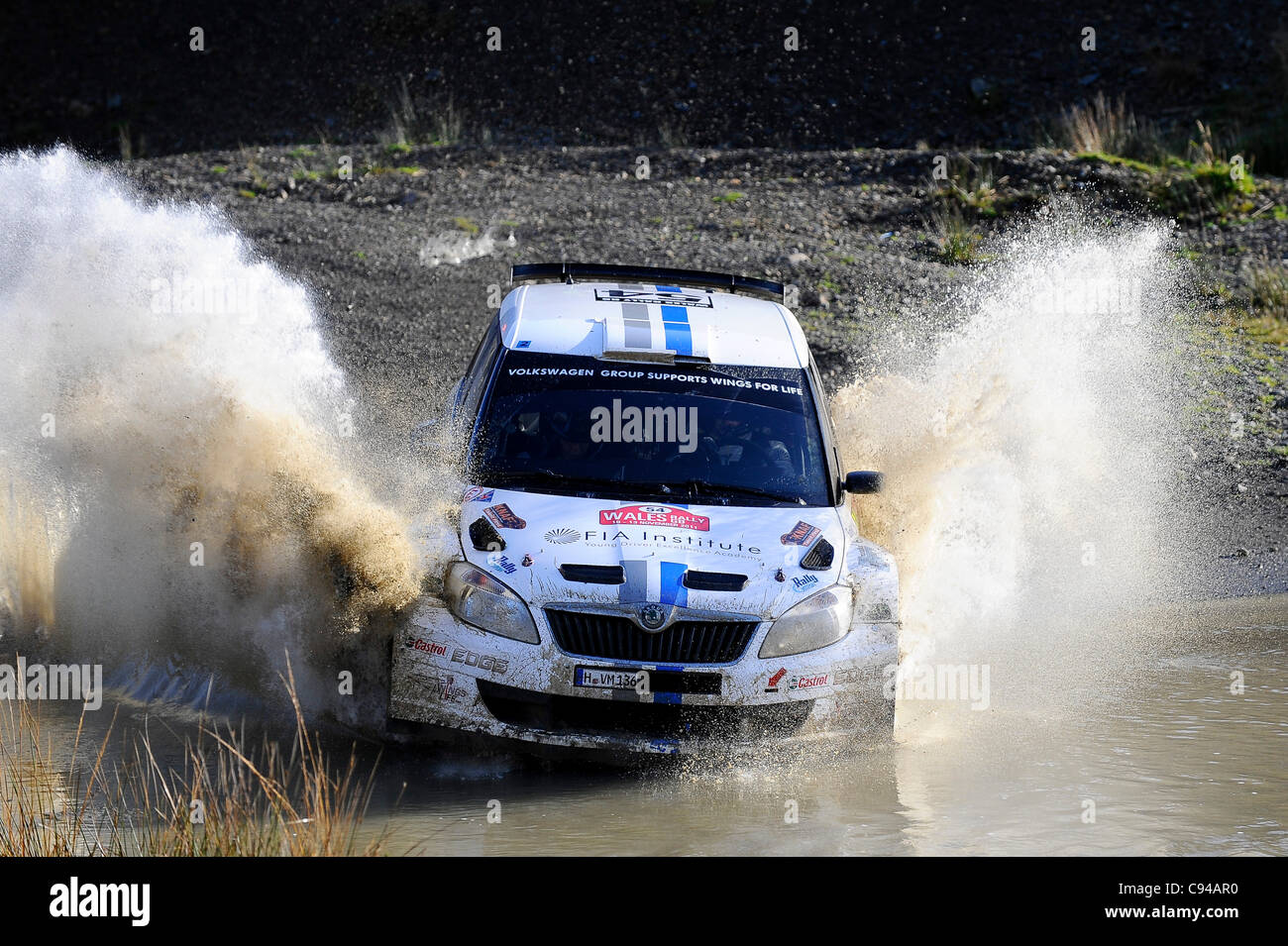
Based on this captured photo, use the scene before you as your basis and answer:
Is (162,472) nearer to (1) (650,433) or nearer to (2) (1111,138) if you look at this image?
(1) (650,433)

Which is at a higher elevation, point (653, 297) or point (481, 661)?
point (653, 297)

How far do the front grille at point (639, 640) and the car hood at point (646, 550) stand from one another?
0.25 ft

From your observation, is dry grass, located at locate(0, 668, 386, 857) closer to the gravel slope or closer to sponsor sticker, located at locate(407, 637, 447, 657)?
sponsor sticker, located at locate(407, 637, 447, 657)

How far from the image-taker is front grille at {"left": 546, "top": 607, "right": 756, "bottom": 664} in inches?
238

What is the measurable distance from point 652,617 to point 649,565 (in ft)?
0.86

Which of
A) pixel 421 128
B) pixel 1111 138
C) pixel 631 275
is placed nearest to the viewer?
pixel 631 275

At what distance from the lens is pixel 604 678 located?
19.7 feet

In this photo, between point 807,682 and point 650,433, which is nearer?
point 807,682

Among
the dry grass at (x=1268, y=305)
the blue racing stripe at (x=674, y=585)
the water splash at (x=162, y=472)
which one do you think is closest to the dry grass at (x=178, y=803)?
the water splash at (x=162, y=472)

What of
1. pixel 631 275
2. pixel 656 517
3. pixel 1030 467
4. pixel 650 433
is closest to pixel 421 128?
pixel 1030 467

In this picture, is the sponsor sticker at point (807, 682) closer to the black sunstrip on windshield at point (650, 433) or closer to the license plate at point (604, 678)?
the license plate at point (604, 678)

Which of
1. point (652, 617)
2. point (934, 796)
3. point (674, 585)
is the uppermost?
point (674, 585)
